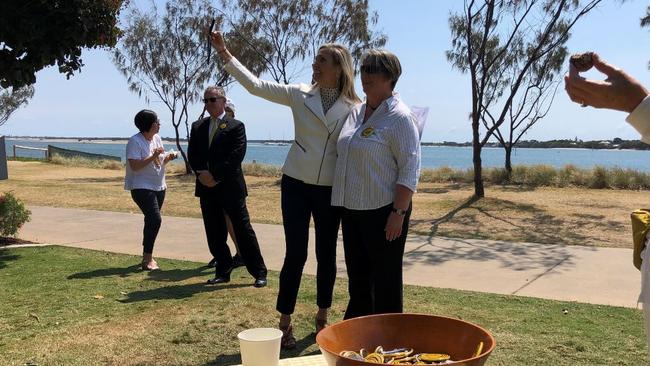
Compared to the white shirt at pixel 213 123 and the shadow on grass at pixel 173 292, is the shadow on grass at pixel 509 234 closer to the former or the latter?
the shadow on grass at pixel 173 292

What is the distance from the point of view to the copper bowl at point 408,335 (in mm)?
2039

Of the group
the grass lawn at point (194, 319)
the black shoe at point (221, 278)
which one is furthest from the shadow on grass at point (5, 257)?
the black shoe at point (221, 278)

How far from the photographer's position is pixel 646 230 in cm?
A: 178

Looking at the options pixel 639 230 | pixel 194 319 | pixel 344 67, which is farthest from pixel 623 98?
pixel 194 319

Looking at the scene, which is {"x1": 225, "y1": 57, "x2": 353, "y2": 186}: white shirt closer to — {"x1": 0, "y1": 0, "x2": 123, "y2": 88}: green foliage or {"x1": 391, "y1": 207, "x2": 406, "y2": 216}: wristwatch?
{"x1": 391, "y1": 207, "x2": 406, "y2": 216}: wristwatch

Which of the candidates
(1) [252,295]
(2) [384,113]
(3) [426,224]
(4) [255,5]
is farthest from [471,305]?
(4) [255,5]

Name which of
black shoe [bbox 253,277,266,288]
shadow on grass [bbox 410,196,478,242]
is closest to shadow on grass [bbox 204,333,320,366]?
black shoe [bbox 253,277,266,288]

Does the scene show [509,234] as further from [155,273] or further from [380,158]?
[380,158]

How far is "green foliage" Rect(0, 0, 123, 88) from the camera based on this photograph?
3443 mm

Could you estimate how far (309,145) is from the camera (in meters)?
4.19

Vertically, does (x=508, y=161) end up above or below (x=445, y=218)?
above

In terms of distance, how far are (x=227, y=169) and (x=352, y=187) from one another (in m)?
2.47

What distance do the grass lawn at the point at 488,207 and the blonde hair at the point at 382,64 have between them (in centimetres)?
643

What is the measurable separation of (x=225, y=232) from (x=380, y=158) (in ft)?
9.98
